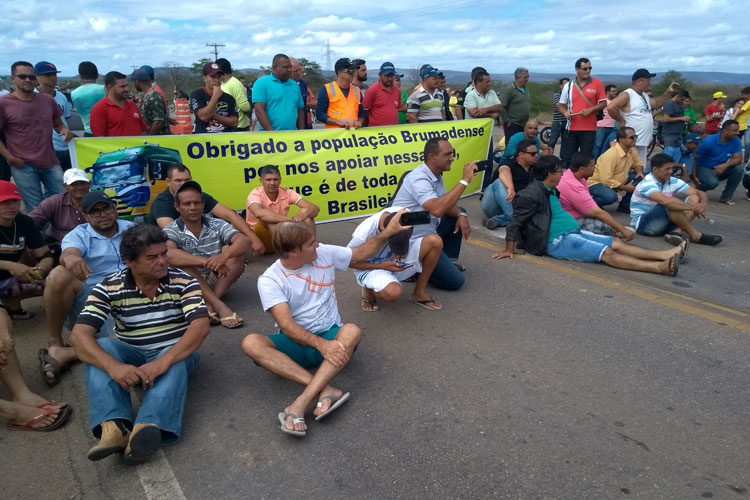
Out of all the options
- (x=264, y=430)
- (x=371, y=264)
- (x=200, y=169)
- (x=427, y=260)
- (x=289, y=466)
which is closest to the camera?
(x=289, y=466)

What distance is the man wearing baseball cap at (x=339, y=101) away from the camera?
7805 mm

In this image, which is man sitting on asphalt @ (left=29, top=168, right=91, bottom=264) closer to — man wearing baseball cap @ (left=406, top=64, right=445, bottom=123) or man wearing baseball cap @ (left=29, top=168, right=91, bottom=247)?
man wearing baseball cap @ (left=29, top=168, right=91, bottom=247)

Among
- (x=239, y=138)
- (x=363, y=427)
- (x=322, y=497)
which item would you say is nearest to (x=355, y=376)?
(x=363, y=427)

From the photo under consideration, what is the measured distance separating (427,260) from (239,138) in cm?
317

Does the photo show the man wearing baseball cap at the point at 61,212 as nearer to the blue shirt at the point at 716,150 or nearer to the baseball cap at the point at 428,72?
the baseball cap at the point at 428,72

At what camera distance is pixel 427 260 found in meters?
4.91

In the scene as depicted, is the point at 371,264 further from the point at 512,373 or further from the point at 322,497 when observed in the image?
the point at 322,497

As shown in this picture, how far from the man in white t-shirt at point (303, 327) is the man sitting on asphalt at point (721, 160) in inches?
304

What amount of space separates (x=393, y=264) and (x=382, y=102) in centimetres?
430

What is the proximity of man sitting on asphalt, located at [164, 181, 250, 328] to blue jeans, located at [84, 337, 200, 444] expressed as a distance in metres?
1.34

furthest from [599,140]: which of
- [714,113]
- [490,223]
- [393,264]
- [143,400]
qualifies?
[143,400]

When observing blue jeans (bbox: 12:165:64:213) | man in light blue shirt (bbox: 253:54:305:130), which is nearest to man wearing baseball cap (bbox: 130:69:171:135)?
man in light blue shirt (bbox: 253:54:305:130)

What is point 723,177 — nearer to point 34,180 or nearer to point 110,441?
point 110,441

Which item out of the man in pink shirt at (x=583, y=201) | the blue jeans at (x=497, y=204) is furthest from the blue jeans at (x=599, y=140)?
the man in pink shirt at (x=583, y=201)
